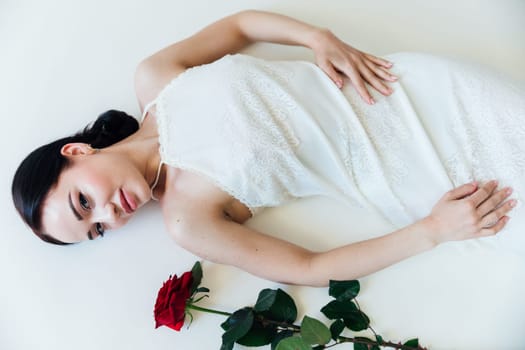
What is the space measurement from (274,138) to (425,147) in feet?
1.26

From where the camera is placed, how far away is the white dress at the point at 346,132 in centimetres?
114

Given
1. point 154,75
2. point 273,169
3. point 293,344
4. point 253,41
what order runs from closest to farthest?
point 293,344, point 273,169, point 154,75, point 253,41

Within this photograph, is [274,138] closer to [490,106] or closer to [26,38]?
[490,106]

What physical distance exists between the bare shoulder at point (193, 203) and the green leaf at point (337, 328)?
0.39 metres

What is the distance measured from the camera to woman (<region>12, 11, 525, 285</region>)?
1.14m

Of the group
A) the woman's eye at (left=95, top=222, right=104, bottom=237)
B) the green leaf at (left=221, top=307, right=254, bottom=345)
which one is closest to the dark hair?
the woman's eye at (left=95, top=222, right=104, bottom=237)

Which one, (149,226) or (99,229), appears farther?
(149,226)

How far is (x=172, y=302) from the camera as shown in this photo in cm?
118

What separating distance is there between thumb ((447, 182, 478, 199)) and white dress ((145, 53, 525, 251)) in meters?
0.03

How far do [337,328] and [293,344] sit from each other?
15cm

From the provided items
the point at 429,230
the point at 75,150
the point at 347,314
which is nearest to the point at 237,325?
the point at 347,314

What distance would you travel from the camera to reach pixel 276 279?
46.8 inches

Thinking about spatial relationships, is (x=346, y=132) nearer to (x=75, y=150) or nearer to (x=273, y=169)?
(x=273, y=169)

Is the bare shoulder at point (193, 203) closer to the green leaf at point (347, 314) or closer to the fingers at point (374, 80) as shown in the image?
the green leaf at point (347, 314)
